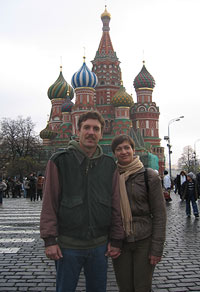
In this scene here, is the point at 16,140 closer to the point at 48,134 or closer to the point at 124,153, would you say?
the point at 48,134

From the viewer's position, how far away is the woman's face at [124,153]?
333 cm

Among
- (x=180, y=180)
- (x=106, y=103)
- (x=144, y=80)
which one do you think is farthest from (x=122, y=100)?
(x=180, y=180)

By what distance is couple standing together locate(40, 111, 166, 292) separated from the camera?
2771mm

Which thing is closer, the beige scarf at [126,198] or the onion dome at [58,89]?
the beige scarf at [126,198]

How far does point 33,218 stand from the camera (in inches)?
418

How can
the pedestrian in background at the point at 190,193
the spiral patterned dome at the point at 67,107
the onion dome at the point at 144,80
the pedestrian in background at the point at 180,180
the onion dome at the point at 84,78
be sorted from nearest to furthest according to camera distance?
the pedestrian in background at the point at 190,193, the pedestrian in background at the point at 180,180, the onion dome at the point at 84,78, the spiral patterned dome at the point at 67,107, the onion dome at the point at 144,80

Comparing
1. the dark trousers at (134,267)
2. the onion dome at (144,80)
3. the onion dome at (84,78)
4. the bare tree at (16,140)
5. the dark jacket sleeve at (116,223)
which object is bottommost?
the dark trousers at (134,267)

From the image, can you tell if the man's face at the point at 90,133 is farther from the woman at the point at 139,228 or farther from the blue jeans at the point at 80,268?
the blue jeans at the point at 80,268

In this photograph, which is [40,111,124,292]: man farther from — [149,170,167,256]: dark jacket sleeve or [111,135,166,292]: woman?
[149,170,167,256]: dark jacket sleeve

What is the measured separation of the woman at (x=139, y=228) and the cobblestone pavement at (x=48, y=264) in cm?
127

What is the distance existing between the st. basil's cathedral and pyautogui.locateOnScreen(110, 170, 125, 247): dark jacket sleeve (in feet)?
138

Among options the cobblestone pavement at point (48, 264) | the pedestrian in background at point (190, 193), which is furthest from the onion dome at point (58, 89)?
the cobblestone pavement at point (48, 264)

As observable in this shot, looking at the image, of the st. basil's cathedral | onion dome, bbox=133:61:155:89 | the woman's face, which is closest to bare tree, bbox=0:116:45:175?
the st. basil's cathedral

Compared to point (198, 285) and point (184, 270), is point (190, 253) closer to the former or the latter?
point (184, 270)
